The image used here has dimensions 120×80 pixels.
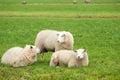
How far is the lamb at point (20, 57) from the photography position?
15211 millimetres

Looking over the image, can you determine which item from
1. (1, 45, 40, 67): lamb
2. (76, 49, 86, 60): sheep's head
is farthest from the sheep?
(76, 49, 86, 60): sheep's head

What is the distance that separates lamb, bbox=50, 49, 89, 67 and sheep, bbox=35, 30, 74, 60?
41.3 inches

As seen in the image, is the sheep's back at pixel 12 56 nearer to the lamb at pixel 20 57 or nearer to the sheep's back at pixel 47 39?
the lamb at pixel 20 57

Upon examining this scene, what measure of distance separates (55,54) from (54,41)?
1.69 m

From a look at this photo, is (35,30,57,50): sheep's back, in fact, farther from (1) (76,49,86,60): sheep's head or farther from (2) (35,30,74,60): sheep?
(1) (76,49,86,60): sheep's head

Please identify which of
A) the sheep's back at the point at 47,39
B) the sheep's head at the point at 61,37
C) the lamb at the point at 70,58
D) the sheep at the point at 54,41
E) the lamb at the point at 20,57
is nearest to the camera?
the lamb at the point at 70,58

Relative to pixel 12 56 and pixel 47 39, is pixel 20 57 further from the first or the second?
pixel 47 39

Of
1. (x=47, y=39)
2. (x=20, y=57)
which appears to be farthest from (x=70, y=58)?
(x=47, y=39)

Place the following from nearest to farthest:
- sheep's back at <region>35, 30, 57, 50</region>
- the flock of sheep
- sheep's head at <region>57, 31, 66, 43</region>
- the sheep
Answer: the flock of sheep → sheep's head at <region>57, 31, 66, 43</region> → the sheep → sheep's back at <region>35, 30, 57, 50</region>

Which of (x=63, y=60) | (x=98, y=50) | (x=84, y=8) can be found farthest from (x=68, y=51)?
(x=84, y=8)

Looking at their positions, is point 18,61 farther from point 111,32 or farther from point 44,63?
point 111,32

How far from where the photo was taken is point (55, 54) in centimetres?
1531

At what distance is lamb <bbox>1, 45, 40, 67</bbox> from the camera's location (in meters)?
15.2

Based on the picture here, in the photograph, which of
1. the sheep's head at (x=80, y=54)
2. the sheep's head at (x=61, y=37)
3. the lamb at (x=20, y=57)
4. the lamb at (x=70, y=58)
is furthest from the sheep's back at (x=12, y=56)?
the sheep's head at (x=80, y=54)
